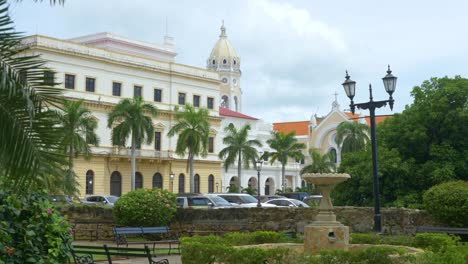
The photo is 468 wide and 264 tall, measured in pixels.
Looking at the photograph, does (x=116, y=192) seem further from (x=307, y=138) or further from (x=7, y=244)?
(x=7, y=244)

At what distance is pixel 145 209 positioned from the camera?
2230 cm

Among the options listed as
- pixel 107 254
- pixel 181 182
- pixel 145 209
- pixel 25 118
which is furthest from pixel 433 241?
pixel 181 182

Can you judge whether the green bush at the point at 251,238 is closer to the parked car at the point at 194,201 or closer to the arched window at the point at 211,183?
the parked car at the point at 194,201

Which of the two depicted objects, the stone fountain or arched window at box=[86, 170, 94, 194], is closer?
the stone fountain

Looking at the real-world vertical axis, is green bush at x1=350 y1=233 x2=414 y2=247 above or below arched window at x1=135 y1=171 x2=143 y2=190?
below

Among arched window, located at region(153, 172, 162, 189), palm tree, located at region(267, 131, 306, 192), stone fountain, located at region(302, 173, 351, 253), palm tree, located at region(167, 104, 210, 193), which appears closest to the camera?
stone fountain, located at region(302, 173, 351, 253)

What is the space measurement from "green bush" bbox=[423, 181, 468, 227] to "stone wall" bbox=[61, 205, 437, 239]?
0.68 meters

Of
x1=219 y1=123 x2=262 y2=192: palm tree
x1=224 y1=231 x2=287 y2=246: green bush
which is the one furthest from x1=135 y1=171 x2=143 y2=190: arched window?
x1=224 y1=231 x2=287 y2=246: green bush

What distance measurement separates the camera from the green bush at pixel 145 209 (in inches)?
880

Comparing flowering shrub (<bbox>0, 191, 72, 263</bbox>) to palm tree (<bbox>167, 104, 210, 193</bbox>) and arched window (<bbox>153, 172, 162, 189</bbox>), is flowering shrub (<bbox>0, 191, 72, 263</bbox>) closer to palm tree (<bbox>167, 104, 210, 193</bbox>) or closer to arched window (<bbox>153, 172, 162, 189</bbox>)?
palm tree (<bbox>167, 104, 210, 193</bbox>)

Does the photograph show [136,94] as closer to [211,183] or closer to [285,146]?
[211,183]

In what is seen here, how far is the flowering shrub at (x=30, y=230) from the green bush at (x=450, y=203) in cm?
1207

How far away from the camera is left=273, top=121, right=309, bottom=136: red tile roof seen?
95.5m

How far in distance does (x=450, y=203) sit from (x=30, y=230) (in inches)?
501
